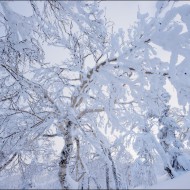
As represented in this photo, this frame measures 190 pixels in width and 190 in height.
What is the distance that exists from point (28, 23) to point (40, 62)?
141 cm

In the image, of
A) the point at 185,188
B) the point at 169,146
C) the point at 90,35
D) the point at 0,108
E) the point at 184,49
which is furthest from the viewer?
the point at 169,146

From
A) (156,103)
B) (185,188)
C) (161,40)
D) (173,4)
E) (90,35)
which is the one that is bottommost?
(185,188)

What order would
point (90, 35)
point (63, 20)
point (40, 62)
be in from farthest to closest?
point (40, 62)
point (63, 20)
point (90, 35)

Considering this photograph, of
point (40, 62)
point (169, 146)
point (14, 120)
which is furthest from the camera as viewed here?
point (169, 146)

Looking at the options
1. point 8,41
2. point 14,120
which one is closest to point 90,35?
point 8,41

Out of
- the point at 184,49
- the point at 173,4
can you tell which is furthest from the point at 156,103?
the point at 173,4

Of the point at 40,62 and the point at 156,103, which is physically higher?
the point at 40,62

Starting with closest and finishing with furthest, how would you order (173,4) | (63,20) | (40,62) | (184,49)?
(173,4), (184,49), (63,20), (40,62)

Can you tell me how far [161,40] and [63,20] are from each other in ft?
8.02

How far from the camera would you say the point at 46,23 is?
468 cm

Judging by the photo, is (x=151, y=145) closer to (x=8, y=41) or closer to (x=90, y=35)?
(x=90, y=35)

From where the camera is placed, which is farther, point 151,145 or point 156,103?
point 151,145

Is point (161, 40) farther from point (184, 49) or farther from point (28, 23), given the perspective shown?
point (28, 23)

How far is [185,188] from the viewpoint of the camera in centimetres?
284
